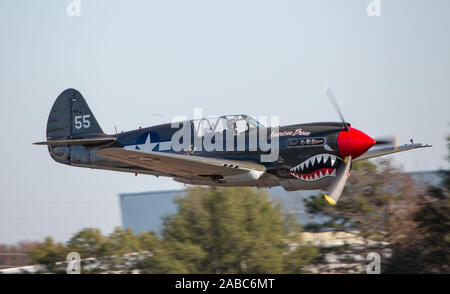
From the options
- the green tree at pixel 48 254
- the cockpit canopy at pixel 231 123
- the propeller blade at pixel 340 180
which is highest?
the cockpit canopy at pixel 231 123

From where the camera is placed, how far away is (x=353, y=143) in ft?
36.8

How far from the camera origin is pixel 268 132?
11867mm

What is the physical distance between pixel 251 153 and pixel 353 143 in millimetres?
2039

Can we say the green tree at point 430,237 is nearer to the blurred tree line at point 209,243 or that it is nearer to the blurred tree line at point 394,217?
the blurred tree line at point 394,217

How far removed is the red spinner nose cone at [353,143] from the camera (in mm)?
11234

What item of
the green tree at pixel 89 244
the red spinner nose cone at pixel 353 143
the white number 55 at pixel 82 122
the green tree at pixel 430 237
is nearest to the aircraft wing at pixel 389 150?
the red spinner nose cone at pixel 353 143

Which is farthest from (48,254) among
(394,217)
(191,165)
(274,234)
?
(191,165)

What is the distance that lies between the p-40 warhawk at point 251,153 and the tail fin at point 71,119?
1.40 m

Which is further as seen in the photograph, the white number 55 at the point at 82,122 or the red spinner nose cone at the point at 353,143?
the white number 55 at the point at 82,122

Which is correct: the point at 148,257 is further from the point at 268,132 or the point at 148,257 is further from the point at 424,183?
the point at 268,132

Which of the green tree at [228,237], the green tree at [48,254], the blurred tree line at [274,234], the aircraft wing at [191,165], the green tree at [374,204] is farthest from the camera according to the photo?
the green tree at [48,254]

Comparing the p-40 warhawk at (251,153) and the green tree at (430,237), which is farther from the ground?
the p-40 warhawk at (251,153)

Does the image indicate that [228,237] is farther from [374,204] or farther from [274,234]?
[374,204]
